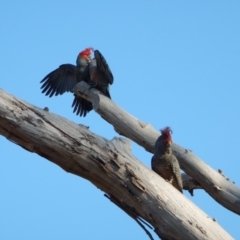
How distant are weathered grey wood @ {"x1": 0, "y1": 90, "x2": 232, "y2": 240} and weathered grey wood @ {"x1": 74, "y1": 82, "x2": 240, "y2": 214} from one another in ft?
4.86

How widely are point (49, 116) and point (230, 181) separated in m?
2.08

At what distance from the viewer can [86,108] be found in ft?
22.7

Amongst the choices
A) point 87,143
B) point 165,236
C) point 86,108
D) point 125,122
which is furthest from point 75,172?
point 86,108

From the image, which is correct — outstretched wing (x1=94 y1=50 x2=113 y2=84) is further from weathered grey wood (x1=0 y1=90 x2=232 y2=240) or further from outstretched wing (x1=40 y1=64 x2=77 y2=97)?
weathered grey wood (x1=0 y1=90 x2=232 y2=240)

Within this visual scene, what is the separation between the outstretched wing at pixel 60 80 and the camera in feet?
25.4

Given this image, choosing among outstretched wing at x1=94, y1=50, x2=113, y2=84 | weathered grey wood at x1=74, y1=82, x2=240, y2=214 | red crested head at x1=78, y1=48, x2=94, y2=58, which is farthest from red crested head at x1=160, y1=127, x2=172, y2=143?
red crested head at x1=78, y1=48, x2=94, y2=58

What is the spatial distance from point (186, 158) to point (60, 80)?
11.0 feet

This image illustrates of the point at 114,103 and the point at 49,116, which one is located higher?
the point at 114,103

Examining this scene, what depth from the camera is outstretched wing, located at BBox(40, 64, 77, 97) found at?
774 cm

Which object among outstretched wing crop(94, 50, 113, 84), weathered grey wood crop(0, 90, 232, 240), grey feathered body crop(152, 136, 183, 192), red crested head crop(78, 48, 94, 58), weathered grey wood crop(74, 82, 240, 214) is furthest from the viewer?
red crested head crop(78, 48, 94, 58)

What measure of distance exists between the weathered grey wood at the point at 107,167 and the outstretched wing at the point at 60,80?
450 centimetres

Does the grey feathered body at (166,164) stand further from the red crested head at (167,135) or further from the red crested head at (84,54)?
the red crested head at (84,54)

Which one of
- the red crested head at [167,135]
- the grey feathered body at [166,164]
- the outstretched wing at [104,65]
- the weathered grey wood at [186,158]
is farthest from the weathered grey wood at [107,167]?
the outstretched wing at [104,65]

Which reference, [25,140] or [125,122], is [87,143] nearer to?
[25,140]
